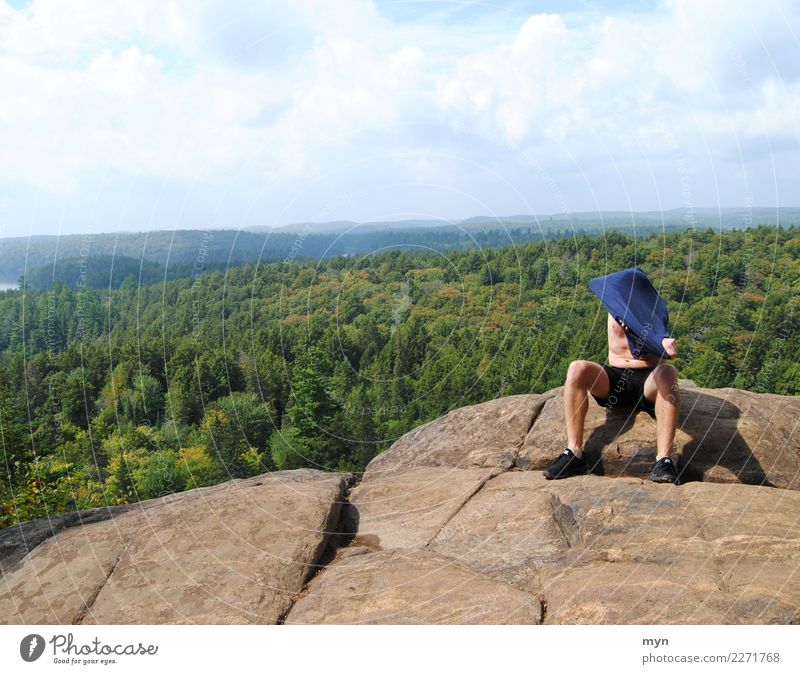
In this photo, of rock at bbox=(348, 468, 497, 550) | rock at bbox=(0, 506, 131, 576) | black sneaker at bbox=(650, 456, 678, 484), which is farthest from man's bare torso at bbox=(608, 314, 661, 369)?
rock at bbox=(0, 506, 131, 576)

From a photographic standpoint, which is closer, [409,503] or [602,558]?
[602,558]

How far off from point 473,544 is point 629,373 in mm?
2636

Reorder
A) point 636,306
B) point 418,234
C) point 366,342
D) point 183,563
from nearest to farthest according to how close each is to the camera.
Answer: point 183,563, point 636,306, point 418,234, point 366,342

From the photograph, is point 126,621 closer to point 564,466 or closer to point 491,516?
point 491,516

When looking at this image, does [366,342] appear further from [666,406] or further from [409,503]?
[666,406]

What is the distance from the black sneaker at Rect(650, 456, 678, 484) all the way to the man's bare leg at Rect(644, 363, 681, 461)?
8cm

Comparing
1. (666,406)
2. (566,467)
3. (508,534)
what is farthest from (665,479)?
(508,534)

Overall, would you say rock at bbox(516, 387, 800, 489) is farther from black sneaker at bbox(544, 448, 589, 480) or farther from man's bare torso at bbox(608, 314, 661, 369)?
man's bare torso at bbox(608, 314, 661, 369)

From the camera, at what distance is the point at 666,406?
21.7ft

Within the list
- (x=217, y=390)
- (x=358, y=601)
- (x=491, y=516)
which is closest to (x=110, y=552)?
(x=358, y=601)

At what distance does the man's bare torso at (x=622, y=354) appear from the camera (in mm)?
7195

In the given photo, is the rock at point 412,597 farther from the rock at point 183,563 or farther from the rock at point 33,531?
the rock at point 33,531
